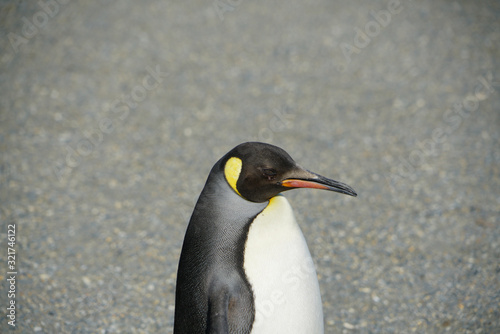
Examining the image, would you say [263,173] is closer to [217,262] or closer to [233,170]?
[233,170]

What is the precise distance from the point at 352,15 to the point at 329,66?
53.0 inches

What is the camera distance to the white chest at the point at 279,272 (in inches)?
97.6

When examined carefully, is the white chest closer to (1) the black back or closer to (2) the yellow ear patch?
(1) the black back

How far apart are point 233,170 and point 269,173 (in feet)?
0.58

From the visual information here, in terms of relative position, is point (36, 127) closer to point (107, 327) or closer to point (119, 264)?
point (119, 264)

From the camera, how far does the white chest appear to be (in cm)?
248

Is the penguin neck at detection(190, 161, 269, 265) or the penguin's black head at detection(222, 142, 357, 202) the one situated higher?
the penguin's black head at detection(222, 142, 357, 202)

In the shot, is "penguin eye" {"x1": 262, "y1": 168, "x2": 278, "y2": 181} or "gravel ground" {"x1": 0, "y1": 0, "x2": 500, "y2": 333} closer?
"penguin eye" {"x1": 262, "y1": 168, "x2": 278, "y2": 181}

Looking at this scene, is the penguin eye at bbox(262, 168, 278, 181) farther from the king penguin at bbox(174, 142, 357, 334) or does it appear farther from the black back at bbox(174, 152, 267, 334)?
the black back at bbox(174, 152, 267, 334)

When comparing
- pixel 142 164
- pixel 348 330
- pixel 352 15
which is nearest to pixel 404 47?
pixel 352 15

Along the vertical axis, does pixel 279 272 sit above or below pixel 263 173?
below

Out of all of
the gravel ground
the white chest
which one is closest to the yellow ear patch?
the white chest

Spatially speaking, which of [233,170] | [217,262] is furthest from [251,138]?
[217,262]

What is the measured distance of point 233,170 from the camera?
245cm
